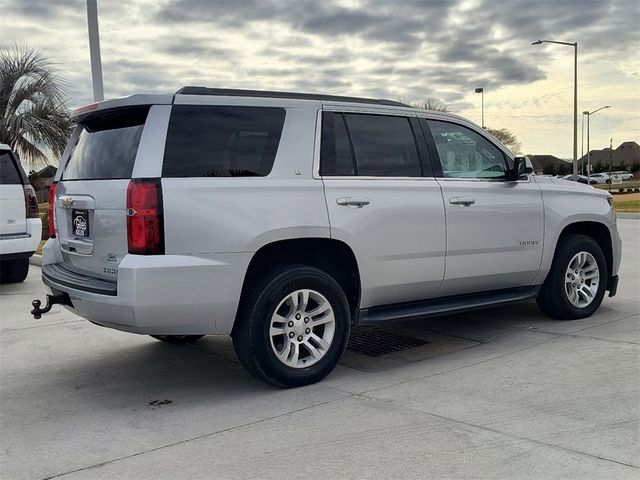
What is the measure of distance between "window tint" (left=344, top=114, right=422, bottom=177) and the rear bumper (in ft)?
4.27

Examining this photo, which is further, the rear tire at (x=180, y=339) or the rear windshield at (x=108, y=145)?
the rear tire at (x=180, y=339)

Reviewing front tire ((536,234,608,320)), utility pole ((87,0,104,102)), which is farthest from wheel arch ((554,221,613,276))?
utility pole ((87,0,104,102))

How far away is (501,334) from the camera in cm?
621

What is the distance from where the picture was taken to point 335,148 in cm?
505

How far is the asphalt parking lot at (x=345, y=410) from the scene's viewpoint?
3.49 meters

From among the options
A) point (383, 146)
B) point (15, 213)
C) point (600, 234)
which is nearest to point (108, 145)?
point (383, 146)

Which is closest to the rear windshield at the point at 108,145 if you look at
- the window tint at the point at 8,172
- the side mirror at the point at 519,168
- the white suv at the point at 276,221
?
the white suv at the point at 276,221

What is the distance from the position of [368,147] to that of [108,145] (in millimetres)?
1881

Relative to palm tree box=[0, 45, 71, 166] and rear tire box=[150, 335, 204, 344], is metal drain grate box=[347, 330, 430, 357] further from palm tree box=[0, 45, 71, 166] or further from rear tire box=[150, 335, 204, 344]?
palm tree box=[0, 45, 71, 166]

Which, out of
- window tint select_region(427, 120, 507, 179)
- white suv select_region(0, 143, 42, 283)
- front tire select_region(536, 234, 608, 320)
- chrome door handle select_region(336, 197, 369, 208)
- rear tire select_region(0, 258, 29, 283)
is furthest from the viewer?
rear tire select_region(0, 258, 29, 283)

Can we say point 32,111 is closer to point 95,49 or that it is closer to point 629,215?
point 95,49

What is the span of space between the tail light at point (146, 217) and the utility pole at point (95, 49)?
6.99 meters

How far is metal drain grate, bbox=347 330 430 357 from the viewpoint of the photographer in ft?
19.1

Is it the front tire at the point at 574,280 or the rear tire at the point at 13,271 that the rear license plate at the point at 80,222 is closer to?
the front tire at the point at 574,280
